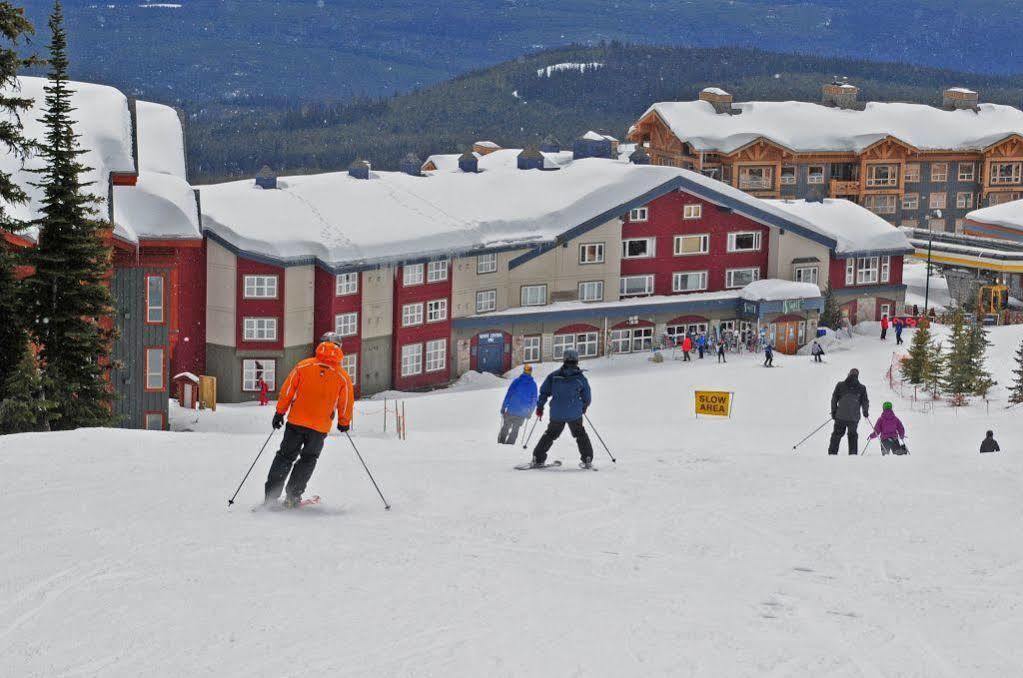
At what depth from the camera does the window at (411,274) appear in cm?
5097

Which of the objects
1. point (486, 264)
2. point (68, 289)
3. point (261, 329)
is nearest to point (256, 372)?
point (261, 329)

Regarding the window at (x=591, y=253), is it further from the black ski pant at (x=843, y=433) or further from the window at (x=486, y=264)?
the black ski pant at (x=843, y=433)

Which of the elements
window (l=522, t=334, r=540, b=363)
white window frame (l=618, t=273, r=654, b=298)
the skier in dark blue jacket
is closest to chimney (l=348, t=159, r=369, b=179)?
window (l=522, t=334, r=540, b=363)

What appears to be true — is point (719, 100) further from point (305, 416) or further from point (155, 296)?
point (305, 416)

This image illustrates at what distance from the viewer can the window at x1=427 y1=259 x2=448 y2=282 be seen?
2046 inches

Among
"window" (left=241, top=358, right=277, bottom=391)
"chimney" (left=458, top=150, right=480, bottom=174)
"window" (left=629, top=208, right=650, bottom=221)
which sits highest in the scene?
"chimney" (left=458, top=150, right=480, bottom=174)

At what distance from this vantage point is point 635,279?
58.1 metres

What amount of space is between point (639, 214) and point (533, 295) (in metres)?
5.45

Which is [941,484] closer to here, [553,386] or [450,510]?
[553,386]

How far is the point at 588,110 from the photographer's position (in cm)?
19812

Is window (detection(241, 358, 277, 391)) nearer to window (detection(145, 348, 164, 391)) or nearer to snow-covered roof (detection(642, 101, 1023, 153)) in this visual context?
window (detection(145, 348, 164, 391))

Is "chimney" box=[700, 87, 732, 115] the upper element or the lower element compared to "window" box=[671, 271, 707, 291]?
upper

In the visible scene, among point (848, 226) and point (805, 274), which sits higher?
point (848, 226)

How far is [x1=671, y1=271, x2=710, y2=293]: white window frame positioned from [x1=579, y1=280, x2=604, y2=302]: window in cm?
331
